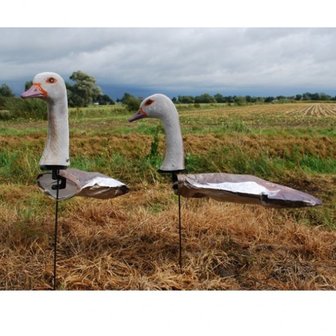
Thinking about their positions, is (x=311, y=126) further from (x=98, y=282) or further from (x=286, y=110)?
(x=98, y=282)

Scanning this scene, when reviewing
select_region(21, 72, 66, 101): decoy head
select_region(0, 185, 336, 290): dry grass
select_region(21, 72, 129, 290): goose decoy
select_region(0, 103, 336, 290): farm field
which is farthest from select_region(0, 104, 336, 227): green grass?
select_region(21, 72, 66, 101): decoy head

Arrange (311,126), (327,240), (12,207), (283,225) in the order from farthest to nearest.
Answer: (311,126) < (12,207) < (283,225) < (327,240)

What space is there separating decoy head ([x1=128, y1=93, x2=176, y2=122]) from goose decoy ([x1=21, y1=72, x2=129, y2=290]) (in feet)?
0.99

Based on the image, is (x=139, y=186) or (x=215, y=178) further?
(x=139, y=186)

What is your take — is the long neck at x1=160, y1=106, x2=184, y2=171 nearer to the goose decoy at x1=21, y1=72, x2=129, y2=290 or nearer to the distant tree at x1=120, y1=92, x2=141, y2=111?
the goose decoy at x1=21, y1=72, x2=129, y2=290

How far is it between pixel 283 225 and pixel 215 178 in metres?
0.93

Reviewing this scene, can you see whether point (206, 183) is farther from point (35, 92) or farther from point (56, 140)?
point (35, 92)

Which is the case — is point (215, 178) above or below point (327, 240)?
above

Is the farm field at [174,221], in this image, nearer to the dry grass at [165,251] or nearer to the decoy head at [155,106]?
the dry grass at [165,251]

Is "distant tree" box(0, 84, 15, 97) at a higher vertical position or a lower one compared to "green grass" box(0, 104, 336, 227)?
higher

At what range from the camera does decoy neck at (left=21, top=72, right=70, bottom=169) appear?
1.96 metres

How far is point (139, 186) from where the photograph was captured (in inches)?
147

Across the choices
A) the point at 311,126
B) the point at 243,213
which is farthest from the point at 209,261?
the point at 311,126

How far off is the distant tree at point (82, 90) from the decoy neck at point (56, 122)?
147cm
